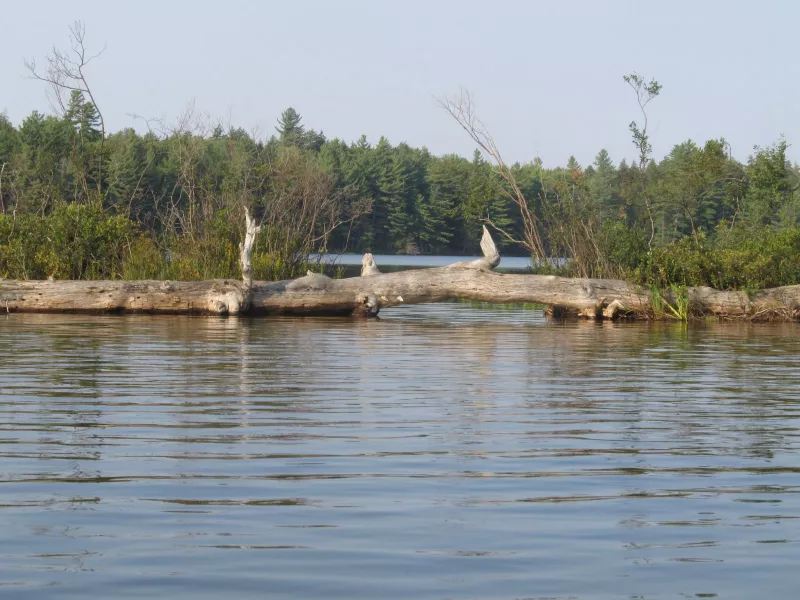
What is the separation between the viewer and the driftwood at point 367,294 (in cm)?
1916

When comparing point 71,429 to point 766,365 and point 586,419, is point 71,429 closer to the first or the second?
point 586,419

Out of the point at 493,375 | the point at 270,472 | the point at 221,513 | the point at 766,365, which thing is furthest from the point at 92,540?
the point at 766,365

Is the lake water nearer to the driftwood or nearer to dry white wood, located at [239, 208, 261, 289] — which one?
dry white wood, located at [239, 208, 261, 289]

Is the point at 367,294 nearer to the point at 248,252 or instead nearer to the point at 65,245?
the point at 248,252

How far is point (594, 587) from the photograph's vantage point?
12.8 ft

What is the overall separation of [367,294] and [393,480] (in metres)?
14.6

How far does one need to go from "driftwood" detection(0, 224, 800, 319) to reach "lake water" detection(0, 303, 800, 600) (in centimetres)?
748

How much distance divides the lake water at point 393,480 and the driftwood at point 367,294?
748 cm

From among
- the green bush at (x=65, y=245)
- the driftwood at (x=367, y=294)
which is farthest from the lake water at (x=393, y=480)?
the green bush at (x=65, y=245)

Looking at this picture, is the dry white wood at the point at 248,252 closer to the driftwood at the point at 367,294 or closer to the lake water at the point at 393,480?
the driftwood at the point at 367,294

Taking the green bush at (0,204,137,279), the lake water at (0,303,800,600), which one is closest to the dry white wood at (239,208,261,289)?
the green bush at (0,204,137,279)

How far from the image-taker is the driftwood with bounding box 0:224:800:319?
1916cm

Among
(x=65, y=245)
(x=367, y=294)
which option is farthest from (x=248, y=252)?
(x=65, y=245)

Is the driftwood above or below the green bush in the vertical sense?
below
